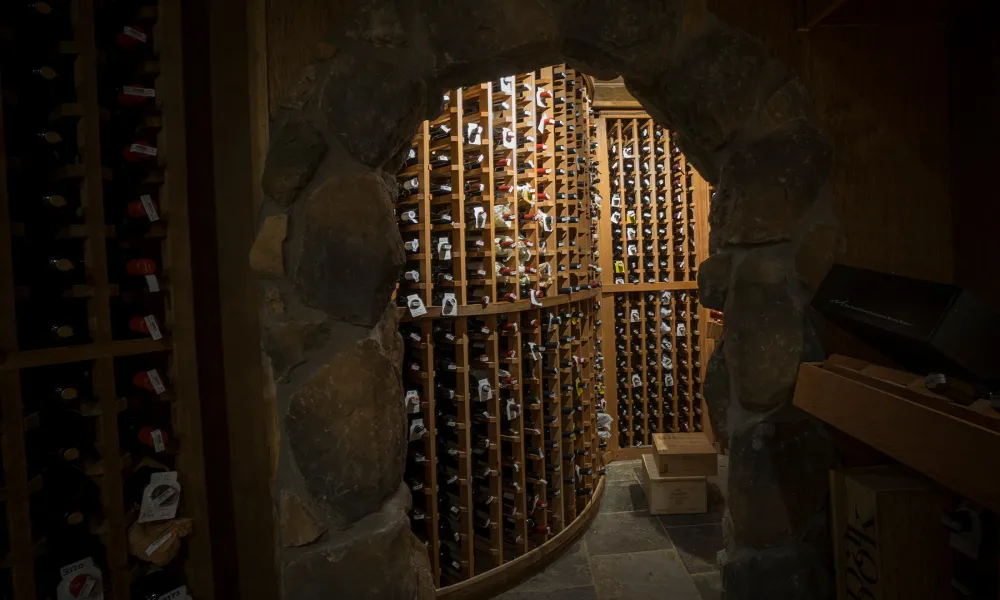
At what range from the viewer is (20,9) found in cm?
114

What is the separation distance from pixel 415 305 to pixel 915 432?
161 cm

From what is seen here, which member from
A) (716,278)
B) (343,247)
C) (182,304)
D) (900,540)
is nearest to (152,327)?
(182,304)

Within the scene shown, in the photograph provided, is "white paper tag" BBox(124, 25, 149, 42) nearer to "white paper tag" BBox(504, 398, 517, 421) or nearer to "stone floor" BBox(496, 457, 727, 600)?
"white paper tag" BBox(504, 398, 517, 421)

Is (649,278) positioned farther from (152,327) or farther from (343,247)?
(152,327)

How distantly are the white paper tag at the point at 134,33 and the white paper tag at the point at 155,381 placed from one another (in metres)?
0.72

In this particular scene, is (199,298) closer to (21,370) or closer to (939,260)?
(21,370)

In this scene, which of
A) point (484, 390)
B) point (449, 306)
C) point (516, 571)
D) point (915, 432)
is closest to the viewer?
point (915, 432)

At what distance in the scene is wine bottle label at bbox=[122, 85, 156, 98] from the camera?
1.18 meters

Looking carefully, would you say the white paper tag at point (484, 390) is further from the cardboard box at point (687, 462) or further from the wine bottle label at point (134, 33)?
the wine bottle label at point (134, 33)

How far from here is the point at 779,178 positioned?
1.20 m

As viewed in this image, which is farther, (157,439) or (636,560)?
(636,560)

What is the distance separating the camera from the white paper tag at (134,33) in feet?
3.88

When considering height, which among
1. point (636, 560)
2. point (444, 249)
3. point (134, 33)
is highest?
point (134, 33)

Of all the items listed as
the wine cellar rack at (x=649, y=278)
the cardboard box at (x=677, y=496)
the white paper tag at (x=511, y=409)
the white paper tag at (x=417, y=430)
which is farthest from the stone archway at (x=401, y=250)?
the wine cellar rack at (x=649, y=278)
